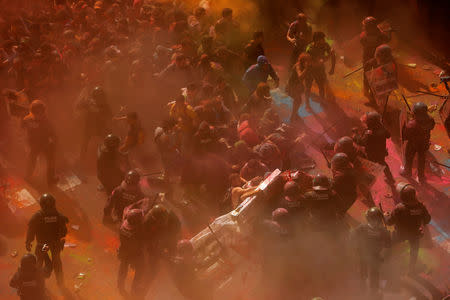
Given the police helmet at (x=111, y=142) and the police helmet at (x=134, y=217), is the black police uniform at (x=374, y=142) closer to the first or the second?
the police helmet at (x=134, y=217)

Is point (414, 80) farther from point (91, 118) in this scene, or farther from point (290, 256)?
point (91, 118)

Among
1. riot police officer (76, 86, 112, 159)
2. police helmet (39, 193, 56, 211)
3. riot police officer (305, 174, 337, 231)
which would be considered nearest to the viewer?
police helmet (39, 193, 56, 211)

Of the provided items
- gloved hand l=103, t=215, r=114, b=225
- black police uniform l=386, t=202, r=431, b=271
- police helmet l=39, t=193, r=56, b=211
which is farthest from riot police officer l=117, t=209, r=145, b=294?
black police uniform l=386, t=202, r=431, b=271

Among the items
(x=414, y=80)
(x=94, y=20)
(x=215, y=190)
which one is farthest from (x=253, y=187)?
(x=94, y=20)

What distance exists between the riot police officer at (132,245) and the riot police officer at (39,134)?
10.4 ft

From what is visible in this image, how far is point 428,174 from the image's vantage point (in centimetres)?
1027

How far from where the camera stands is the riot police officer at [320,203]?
7.73m

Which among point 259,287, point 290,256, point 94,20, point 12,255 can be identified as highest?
point 94,20

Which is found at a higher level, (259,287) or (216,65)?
(216,65)

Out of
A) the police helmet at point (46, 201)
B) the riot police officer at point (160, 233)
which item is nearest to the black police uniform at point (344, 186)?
the riot police officer at point (160, 233)

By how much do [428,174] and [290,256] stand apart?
4472mm

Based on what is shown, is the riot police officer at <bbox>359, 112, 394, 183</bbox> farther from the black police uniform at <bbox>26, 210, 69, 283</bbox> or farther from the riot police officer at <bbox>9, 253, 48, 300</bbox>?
the riot police officer at <bbox>9, 253, 48, 300</bbox>

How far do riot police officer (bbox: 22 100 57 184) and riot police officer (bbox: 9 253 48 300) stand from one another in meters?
3.02

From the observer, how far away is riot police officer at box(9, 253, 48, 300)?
23.3 feet
